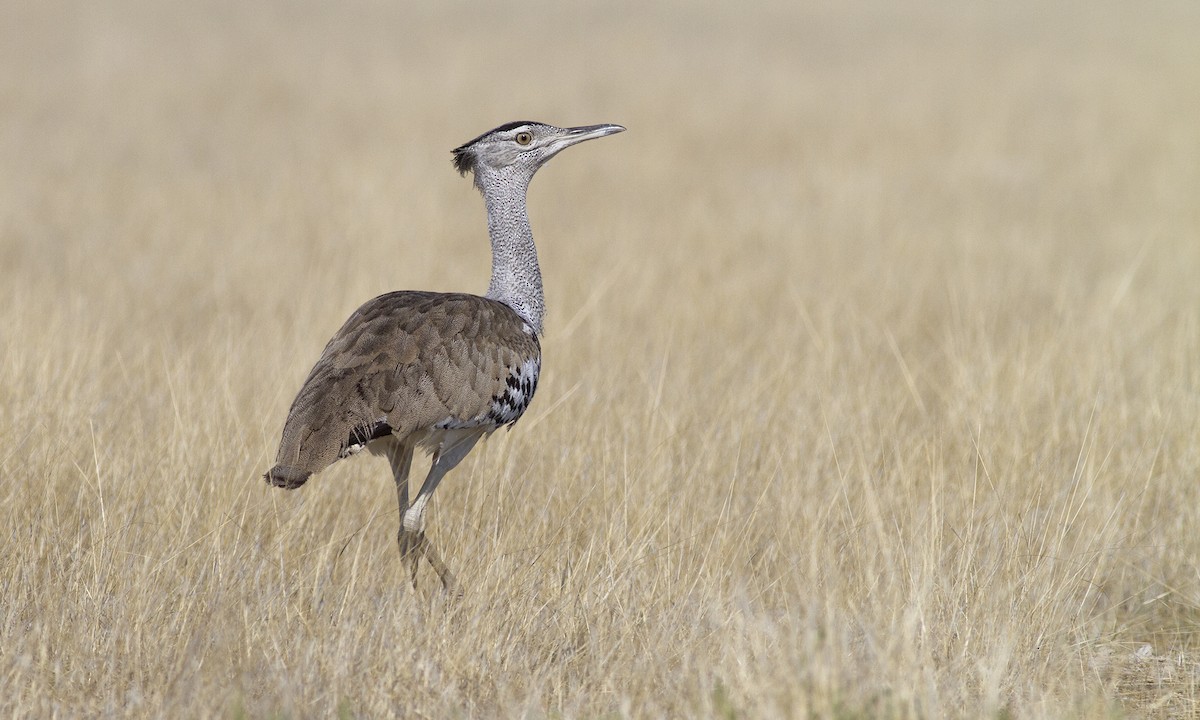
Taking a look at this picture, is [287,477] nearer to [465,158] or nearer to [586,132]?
[465,158]

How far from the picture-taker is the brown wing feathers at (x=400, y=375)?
3.27m

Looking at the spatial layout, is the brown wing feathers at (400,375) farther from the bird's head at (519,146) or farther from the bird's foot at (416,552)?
the bird's head at (519,146)

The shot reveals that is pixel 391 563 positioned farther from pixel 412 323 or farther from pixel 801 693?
pixel 801 693

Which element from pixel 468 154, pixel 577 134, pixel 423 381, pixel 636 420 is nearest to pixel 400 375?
pixel 423 381

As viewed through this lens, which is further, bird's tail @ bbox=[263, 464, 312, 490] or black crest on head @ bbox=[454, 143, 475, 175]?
black crest on head @ bbox=[454, 143, 475, 175]

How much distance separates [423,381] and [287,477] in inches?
20.2

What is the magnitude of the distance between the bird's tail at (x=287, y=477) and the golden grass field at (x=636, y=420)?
0.30 m

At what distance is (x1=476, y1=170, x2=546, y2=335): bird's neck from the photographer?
4082 mm

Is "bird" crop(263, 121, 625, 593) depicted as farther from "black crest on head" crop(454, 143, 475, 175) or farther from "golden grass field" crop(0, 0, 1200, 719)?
"golden grass field" crop(0, 0, 1200, 719)

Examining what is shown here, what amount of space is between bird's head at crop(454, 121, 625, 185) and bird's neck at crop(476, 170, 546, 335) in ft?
0.17

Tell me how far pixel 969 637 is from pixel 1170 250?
17.8 ft

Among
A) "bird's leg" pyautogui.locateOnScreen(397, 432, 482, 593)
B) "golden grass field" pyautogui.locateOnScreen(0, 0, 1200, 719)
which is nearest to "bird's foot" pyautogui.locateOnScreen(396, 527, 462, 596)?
"bird's leg" pyautogui.locateOnScreen(397, 432, 482, 593)

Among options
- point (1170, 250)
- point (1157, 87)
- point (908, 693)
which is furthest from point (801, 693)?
point (1157, 87)

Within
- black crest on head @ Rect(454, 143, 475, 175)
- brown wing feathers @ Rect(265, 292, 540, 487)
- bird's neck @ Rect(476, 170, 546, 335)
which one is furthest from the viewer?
A: black crest on head @ Rect(454, 143, 475, 175)
